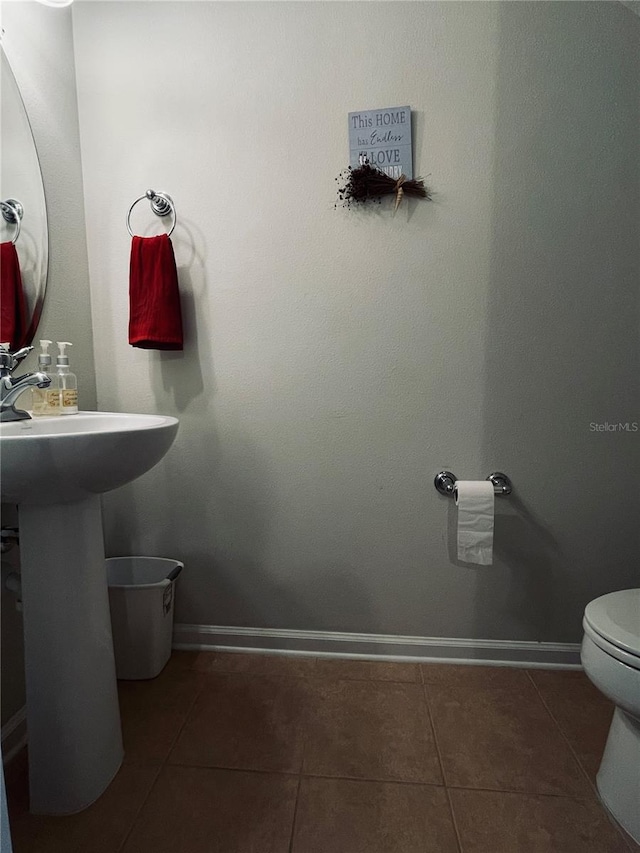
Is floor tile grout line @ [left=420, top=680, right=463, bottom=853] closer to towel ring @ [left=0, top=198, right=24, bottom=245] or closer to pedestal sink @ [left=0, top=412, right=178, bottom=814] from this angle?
pedestal sink @ [left=0, top=412, right=178, bottom=814]

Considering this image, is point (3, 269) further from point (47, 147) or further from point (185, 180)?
point (185, 180)

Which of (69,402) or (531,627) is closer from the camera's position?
(69,402)

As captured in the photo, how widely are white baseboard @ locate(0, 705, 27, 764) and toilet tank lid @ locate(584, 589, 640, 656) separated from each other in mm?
1418

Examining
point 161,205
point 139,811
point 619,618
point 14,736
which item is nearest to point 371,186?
point 161,205

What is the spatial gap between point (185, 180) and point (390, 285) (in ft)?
2.37

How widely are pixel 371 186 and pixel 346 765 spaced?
61.5 inches

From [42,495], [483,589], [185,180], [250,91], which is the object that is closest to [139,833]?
[42,495]

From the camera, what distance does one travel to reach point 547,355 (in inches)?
53.0

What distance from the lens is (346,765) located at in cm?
109

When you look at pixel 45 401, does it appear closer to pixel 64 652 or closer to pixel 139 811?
pixel 64 652

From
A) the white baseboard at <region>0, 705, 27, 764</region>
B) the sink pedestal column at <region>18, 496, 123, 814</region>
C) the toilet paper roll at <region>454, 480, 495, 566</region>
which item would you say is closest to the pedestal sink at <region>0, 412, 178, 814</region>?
the sink pedestal column at <region>18, 496, 123, 814</region>

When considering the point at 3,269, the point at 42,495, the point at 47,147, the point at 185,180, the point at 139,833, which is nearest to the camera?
the point at 42,495

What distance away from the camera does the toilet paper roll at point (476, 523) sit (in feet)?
4.33

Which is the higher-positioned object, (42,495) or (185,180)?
(185,180)
